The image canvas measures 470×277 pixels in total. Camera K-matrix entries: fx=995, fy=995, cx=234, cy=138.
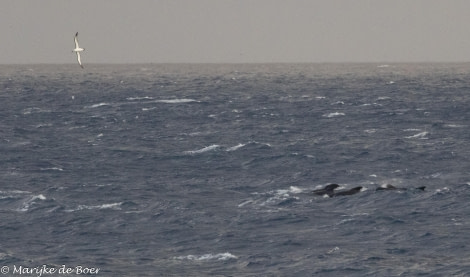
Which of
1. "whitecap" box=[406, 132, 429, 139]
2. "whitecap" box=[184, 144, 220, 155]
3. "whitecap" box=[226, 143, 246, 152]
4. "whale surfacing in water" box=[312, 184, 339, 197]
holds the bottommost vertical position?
"whitecap" box=[406, 132, 429, 139]

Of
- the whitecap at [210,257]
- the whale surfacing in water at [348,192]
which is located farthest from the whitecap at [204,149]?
the whitecap at [210,257]

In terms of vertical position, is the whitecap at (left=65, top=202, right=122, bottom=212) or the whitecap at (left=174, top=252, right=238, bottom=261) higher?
the whitecap at (left=65, top=202, right=122, bottom=212)

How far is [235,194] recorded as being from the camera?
204 feet

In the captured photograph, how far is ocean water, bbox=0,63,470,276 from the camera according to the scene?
152ft

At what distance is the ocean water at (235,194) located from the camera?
46219 millimetres

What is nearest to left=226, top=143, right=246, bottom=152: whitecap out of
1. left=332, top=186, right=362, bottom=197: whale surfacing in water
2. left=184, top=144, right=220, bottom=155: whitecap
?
left=184, top=144, right=220, bottom=155: whitecap

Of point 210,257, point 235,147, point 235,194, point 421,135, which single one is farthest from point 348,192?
point 421,135

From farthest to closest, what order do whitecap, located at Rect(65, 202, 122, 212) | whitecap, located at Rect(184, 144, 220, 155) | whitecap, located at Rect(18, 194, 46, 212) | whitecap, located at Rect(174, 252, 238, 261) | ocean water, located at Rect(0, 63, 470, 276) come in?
whitecap, located at Rect(184, 144, 220, 155)
whitecap, located at Rect(18, 194, 46, 212)
whitecap, located at Rect(65, 202, 122, 212)
whitecap, located at Rect(174, 252, 238, 261)
ocean water, located at Rect(0, 63, 470, 276)

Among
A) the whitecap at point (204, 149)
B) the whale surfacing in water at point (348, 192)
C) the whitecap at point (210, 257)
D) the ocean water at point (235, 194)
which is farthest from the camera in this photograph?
the whitecap at point (204, 149)

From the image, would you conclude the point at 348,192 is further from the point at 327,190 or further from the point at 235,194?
the point at 235,194

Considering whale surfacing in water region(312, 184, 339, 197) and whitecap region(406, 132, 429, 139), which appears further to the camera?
whitecap region(406, 132, 429, 139)

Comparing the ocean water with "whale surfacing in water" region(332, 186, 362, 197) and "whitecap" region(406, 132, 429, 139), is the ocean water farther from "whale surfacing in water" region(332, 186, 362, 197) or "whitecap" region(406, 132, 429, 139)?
"whale surfacing in water" region(332, 186, 362, 197)

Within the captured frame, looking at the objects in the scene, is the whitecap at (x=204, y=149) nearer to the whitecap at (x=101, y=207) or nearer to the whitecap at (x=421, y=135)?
the whitecap at (x=421, y=135)

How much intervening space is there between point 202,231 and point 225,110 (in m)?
69.6
